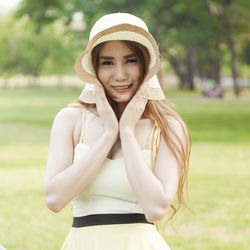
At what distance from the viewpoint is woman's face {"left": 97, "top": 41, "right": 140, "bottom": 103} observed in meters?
2.83

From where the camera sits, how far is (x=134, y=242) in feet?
8.93

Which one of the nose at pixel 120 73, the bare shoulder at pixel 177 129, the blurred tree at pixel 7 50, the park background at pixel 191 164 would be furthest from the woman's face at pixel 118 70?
the blurred tree at pixel 7 50

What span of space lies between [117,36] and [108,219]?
32.1 inches

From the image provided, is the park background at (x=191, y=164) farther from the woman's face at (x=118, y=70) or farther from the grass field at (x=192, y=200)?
the woman's face at (x=118, y=70)

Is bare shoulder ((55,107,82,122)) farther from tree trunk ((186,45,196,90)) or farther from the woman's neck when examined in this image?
tree trunk ((186,45,196,90))

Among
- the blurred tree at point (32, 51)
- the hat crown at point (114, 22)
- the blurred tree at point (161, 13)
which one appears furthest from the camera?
the blurred tree at point (32, 51)

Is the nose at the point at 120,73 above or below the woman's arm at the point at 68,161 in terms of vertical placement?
above

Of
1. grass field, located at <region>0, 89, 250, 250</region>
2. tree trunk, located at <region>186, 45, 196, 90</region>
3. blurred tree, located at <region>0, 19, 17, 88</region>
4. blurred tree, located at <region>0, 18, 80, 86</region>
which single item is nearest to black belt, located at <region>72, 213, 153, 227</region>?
grass field, located at <region>0, 89, 250, 250</region>

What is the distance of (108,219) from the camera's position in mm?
2723

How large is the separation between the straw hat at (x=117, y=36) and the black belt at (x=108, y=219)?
614 millimetres

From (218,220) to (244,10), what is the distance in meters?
26.6

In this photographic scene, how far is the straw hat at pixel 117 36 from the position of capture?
106 inches

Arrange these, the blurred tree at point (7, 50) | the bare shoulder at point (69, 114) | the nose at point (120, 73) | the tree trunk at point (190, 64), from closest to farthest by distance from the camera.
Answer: the nose at point (120, 73), the bare shoulder at point (69, 114), the tree trunk at point (190, 64), the blurred tree at point (7, 50)

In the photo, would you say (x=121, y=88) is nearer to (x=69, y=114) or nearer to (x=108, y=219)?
(x=69, y=114)
